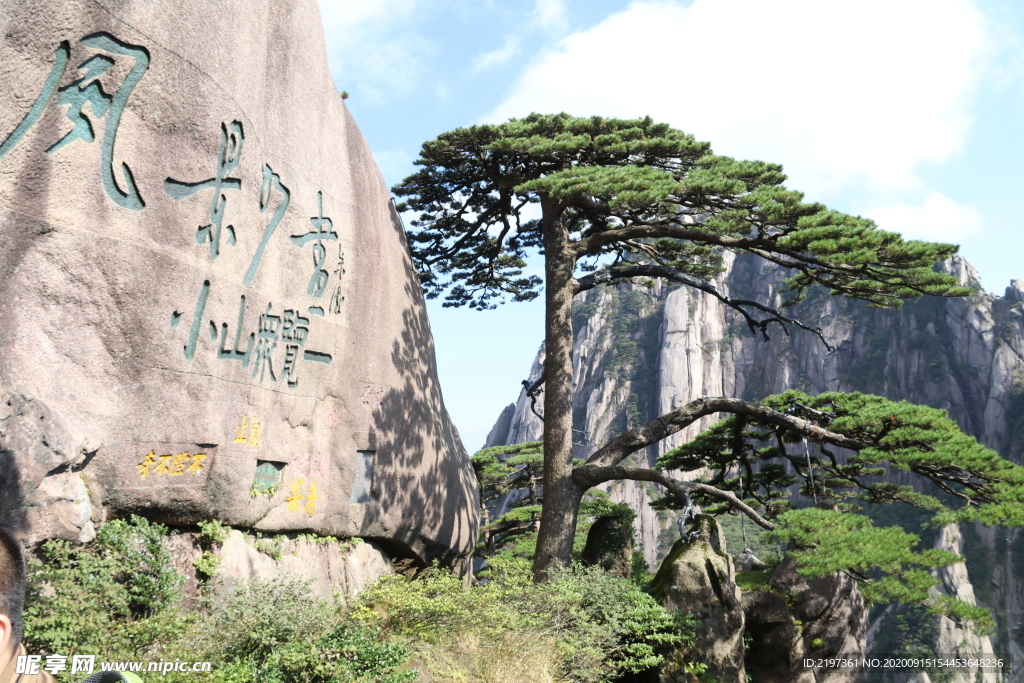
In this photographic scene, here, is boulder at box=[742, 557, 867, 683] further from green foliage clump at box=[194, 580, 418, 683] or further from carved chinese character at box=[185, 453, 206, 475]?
carved chinese character at box=[185, 453, 206, 475]

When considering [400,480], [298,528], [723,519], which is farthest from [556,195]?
[723,519]

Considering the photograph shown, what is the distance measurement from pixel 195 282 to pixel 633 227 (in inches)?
214

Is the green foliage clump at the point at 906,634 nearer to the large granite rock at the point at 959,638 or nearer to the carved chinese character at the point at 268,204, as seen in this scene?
the large granite rock at the point at 959,638

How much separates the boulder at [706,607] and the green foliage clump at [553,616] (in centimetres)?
21

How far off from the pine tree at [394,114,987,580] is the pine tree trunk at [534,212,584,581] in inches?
0.6

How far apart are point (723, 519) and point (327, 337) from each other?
4250cm

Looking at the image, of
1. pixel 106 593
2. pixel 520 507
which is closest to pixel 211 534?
pixel 106 593

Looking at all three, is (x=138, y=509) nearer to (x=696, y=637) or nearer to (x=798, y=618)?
(x=696, y=637)

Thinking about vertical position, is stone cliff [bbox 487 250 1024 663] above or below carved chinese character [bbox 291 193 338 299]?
above

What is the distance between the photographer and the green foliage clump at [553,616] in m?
5.57

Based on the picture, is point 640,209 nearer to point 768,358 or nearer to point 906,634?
point 906,634

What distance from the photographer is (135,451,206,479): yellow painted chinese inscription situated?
501 cm

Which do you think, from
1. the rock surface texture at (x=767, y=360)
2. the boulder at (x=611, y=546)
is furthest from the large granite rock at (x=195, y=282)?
the rock surface texture at (x=767, y=360)

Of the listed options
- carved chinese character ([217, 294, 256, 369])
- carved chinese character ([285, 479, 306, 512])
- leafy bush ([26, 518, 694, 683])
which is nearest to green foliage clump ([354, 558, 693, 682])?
leafy bush ([26, 518, 694, 683])
